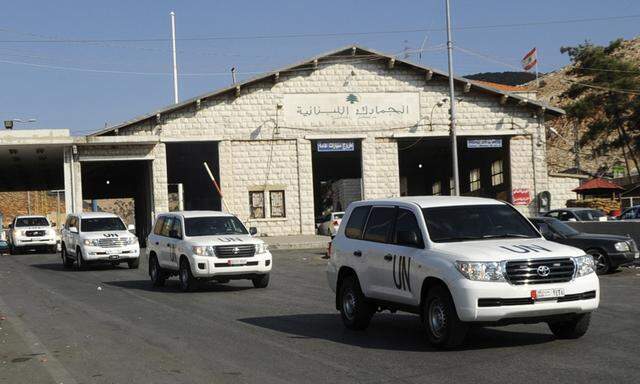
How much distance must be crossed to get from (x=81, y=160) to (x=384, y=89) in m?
17.3

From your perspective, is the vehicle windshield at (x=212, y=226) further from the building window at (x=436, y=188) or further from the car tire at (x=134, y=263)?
the building window at (x=436, y=188)

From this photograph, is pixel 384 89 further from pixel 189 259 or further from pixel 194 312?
pixel 194 312

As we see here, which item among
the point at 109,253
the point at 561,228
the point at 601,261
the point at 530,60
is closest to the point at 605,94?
the point at 530,60

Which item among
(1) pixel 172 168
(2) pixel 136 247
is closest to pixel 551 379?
(2) pixel 136 247

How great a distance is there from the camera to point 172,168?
5434 centimetres

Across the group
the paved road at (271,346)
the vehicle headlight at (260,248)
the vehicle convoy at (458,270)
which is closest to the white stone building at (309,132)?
the vehicle headlight at (260,248)

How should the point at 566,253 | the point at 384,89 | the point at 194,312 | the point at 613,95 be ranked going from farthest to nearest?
the point at 613,95, the point at 384,89, the point at 194,312, the point at 566,253

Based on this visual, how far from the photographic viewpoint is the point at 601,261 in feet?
72.6

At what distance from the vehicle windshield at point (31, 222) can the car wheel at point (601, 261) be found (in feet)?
101

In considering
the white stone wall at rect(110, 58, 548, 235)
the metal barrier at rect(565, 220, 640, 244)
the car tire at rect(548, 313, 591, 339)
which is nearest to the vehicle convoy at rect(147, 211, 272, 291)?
the car tire at rect(548, 313, 591, 339)

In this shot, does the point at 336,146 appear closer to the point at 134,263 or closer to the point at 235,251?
the point at 134,263

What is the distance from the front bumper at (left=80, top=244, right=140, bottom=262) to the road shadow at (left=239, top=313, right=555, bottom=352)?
1481 centimetres

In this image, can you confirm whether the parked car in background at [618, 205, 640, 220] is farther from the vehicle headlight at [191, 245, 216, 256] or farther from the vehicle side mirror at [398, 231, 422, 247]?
the vehicle side mirror at [398, 231, 422, 247]

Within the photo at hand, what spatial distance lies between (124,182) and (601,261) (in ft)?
158
